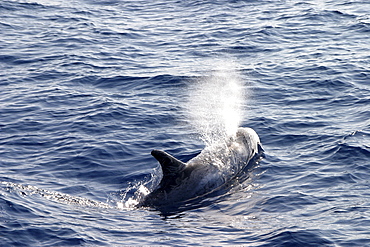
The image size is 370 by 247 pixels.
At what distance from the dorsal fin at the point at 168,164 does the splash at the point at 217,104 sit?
3.58 m

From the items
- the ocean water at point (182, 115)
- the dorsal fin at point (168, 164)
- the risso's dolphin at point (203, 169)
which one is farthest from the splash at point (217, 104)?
the dorsal fin at point (168, 164)

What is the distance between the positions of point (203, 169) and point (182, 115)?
562cm

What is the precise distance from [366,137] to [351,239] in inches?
273

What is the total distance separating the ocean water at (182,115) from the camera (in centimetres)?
1471

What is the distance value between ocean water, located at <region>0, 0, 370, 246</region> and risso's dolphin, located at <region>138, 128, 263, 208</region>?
0.50 m

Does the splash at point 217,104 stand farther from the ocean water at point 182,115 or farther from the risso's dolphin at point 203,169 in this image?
the risso's dolphin at point 203,169

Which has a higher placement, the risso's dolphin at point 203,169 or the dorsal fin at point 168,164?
the dorsal fin at point 168,164

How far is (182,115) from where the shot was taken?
22.8 metres

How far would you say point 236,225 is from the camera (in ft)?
48.3

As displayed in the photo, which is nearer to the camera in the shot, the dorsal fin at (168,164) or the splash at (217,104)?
the dorsal fin at (168,164)

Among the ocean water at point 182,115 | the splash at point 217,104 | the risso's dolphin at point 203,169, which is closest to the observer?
the ocean water at point 182,115

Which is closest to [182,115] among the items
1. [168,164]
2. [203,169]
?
[203,169]

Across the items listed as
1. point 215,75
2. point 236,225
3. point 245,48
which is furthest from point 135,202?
point 245,48

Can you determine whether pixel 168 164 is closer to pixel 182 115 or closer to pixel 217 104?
pixel 182 115
